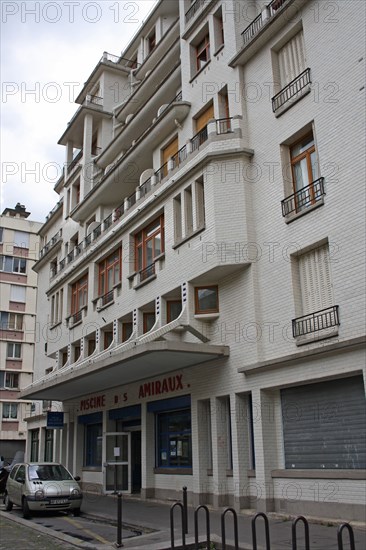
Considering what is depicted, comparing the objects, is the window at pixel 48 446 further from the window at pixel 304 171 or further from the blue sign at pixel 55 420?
the window at pixel 304 171

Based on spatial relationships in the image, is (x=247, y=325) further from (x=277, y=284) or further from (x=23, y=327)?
(x=23, y=327)

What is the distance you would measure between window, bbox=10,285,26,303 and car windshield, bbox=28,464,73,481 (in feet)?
115

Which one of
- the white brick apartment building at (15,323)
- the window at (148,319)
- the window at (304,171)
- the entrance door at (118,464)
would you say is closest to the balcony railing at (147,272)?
the window at (148,319)

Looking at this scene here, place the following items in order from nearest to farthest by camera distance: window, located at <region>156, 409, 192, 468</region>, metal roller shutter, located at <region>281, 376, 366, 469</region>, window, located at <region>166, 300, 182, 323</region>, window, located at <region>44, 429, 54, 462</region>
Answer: metal roller shutter, located at <region>281, 376, 366, 469</region> < window, located at <region>156, 409, 192, 468</region> < window, located at <region>166, 300, 182, 323</region> < window, located at <region>44, 429, 54, 462</region>

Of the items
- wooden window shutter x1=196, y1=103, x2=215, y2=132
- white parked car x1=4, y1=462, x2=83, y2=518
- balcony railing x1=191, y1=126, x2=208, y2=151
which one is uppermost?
wooden window shutter x1=196, y1=103, x2=215, y2=132

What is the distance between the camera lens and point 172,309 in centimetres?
2027

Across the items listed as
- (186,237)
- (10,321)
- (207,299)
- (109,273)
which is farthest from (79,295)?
(10,321)

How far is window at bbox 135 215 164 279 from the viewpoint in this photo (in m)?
21.2

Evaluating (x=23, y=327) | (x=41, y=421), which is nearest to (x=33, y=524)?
(x=41, y=421)

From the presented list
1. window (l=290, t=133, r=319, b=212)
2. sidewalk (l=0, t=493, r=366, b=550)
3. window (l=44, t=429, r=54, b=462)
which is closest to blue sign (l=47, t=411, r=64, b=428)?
window (l=44, t=429, r=54, b=462)

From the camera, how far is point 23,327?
167ft

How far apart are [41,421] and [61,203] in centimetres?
1305

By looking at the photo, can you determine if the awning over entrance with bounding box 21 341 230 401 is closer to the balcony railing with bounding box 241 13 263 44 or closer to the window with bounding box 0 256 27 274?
the balcony railing with bounding box 241 13 263 44

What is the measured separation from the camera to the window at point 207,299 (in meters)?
18.2
